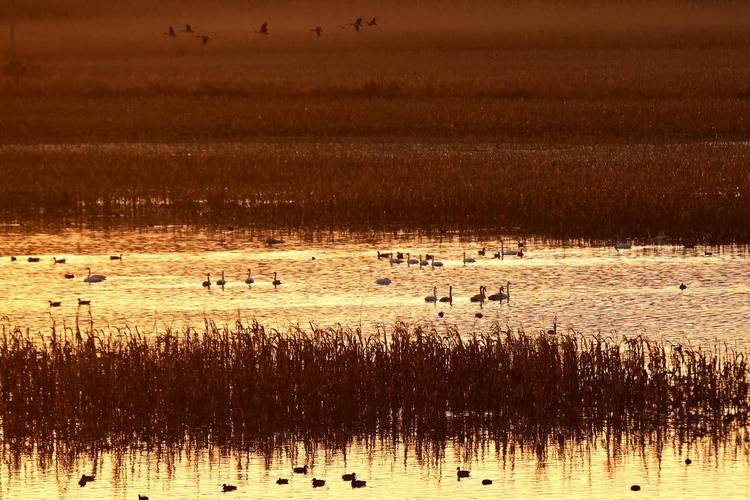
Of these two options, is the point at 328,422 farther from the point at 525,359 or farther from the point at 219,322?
the point at 219,322

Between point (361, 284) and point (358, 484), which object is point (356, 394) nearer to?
point (358, 484)

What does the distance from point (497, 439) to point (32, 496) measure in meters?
4.72

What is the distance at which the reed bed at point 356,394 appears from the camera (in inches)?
648

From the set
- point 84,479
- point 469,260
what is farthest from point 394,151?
point 84,479

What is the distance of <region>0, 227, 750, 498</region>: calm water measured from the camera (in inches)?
586

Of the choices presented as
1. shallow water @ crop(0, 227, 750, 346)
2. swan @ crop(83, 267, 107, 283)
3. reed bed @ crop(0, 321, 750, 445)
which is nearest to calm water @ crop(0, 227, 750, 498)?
shallow water @ crop(0, 227, 750, 346)

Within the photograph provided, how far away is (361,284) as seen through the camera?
2620 cm

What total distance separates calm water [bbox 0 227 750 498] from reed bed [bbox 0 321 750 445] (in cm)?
59

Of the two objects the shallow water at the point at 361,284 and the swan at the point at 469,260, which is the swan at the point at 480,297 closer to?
the shallow water at the point at 361,284

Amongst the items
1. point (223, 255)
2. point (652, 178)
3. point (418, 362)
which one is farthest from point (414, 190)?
point (418, 362)

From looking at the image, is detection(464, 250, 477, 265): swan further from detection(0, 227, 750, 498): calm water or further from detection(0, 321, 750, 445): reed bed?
detection(0, 321, 750, 445): reed bed

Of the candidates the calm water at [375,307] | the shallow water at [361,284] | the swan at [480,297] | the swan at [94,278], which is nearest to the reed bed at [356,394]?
the calm water at [375,307]

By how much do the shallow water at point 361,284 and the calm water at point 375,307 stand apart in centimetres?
5

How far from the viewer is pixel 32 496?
47.9 ft
